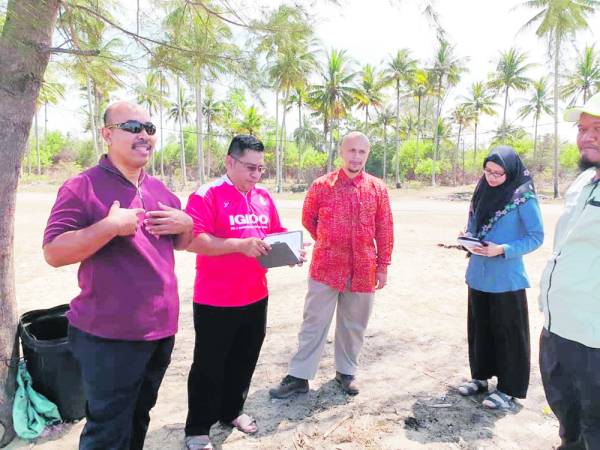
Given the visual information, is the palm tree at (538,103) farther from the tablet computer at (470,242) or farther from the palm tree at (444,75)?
the tablet computer at (470,242)

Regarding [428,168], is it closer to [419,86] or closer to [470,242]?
[419,86]

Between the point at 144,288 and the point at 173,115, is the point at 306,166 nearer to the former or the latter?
the point at 173,115

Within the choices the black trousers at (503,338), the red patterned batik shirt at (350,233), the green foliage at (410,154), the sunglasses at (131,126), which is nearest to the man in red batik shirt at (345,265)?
the red patterned batik shirt at (350,233)

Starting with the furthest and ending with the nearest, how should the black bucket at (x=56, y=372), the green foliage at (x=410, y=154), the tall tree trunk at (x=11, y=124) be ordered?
the green foliage at (x=410, y=154) < the black bucket at (x=56, y=372) < the tall tree trunk at (x=11, y=124)

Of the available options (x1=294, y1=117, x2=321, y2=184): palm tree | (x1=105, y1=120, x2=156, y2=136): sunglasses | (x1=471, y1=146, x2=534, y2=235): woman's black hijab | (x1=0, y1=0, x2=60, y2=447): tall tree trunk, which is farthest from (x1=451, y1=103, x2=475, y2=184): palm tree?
(x1=105, y1=120, x2=156, y2=136): sunglasses

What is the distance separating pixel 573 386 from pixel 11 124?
3.20 meters

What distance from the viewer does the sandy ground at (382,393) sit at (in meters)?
2.63

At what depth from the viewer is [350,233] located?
3137mm

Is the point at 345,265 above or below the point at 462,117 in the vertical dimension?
below

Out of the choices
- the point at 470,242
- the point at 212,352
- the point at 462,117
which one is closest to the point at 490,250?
the point at 470,242

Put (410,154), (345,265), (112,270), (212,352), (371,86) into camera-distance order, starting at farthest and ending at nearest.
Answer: (410,154) < (371,86) < (345,265) < (212,352) < (112,270)

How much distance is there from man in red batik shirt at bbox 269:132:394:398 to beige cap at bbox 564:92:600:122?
1.37m

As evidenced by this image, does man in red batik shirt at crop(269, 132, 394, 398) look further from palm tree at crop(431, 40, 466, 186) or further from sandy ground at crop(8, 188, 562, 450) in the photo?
palm tree at crop(431, 40, 466, 186)

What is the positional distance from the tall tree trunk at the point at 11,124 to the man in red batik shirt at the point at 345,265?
1.66 metres
